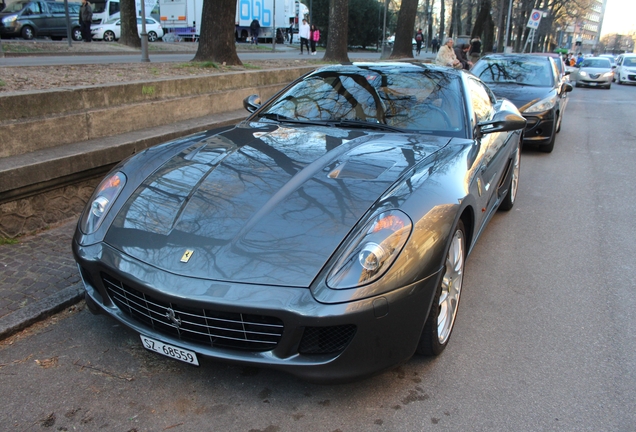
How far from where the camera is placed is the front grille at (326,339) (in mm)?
2233

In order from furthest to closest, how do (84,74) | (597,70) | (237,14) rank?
(237,14)
(597,70)
(84,74)

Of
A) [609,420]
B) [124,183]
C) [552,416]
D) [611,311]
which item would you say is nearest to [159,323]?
[124,183]

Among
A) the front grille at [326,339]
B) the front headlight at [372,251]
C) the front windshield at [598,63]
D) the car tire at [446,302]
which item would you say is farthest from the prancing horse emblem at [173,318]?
the front windshield at [598,63]

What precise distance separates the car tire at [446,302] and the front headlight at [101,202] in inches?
70.3

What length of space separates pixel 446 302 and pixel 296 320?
1.08m

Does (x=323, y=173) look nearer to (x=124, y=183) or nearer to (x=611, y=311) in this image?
(x=124, y=183)

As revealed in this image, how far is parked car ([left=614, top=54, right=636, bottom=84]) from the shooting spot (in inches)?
1147

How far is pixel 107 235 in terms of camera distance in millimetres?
2670

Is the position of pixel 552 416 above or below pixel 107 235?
below

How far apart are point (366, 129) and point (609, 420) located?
2.22 meters

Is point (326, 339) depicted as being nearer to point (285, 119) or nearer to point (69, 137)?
point (285, 119)

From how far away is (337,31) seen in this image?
15711mm

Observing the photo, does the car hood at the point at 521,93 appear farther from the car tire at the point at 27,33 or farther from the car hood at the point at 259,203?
the car tire at the point at 27,33

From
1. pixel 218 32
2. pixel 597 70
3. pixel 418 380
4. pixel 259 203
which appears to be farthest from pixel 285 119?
pixel 597 70
